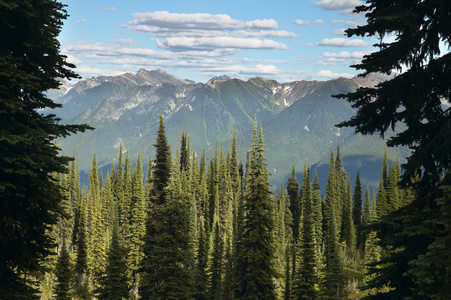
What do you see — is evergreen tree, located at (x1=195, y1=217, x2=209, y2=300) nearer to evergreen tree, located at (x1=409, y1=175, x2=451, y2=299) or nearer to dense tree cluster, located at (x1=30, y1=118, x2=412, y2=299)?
dense tree cluster, located at (x1=30, y1=118, x2=412, y2=299)

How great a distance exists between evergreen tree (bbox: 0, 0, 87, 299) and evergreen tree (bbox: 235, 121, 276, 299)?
21.4 meters

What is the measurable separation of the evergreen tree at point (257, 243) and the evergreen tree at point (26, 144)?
2137cm

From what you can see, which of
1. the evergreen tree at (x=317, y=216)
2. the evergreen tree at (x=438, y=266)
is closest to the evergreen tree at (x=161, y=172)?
the evergreen tree at (x=438, y=266)

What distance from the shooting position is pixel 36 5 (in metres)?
13.5

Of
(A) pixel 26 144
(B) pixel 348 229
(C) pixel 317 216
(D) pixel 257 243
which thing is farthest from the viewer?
(B) pixel 348 229

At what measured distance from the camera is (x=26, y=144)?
11375 mm

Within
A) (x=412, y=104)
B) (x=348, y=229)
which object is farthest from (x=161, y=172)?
(x=348, y=229)

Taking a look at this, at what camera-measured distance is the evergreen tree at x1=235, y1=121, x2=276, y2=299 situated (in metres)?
33.4

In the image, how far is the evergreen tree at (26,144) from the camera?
11.1 meters

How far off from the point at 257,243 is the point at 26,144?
24.9 meters

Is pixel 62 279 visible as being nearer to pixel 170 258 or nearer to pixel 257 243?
pixel 170 258

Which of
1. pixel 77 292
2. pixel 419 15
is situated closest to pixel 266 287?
pixel 419 15

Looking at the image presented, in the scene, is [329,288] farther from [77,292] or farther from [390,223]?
[77,292]

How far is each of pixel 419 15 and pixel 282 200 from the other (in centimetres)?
9965
